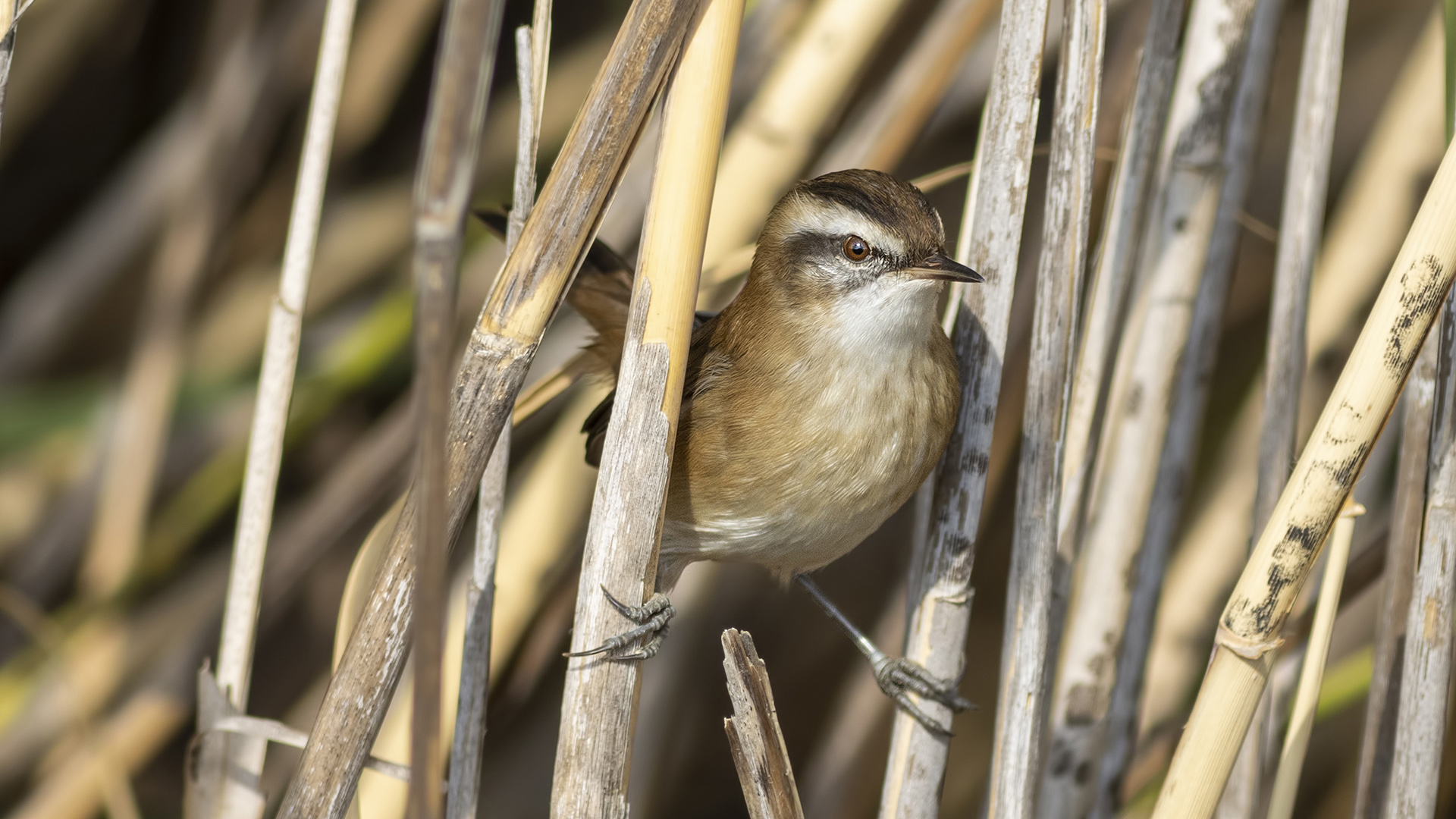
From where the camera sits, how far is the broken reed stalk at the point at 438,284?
815 mm

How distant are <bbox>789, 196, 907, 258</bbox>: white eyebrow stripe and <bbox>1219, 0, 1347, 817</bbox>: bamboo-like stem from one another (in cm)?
59

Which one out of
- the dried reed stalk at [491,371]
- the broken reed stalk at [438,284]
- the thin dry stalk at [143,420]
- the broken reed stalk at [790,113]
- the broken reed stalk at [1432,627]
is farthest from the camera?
the thin dry stalk at [143,420]

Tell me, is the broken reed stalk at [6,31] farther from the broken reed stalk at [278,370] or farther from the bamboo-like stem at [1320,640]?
the bamboo-like stem at [1320,640]

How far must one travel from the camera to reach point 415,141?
320cm

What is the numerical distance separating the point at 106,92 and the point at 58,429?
1.02 metres

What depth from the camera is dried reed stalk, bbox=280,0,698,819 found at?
48.0 inches

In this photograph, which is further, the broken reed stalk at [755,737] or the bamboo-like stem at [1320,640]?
the bamboo-like stem at [1320,640]

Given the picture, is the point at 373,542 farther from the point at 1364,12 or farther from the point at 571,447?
the point at 1364,12

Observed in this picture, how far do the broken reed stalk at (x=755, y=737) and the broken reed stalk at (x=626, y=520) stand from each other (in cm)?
13

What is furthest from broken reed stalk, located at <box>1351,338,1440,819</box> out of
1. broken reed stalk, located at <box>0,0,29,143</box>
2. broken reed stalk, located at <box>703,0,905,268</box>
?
broken reed stalk, located at <box>0,0,29,143</box>

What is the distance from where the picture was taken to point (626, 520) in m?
1.36

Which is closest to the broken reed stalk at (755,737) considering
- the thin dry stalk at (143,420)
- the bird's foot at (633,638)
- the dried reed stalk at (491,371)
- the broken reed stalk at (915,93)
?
the bird's foot at (633,638)

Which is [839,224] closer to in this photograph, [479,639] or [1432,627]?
[479,639]

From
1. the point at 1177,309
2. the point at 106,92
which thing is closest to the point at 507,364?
the point at 1177,309
